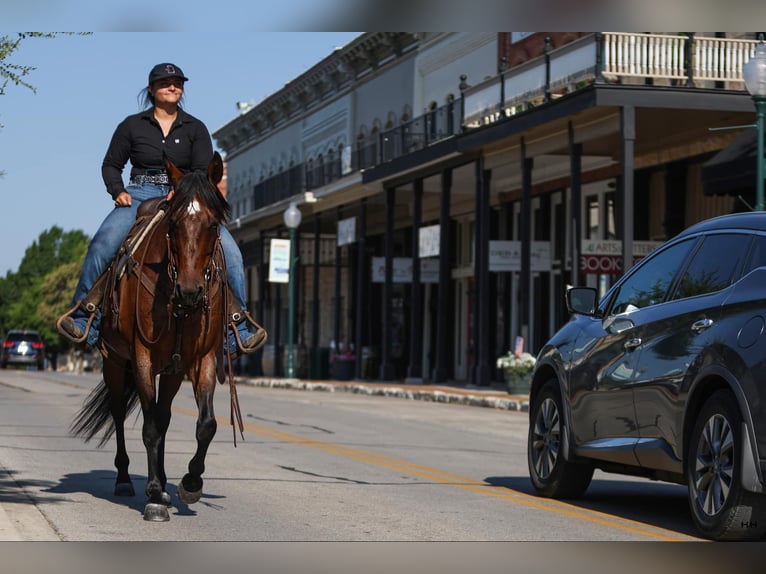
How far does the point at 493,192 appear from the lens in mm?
43875

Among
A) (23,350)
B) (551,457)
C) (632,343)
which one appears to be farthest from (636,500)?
(23,350)

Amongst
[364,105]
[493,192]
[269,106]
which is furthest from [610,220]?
[269,106]

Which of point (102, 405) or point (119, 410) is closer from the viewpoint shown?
point (119, 410)

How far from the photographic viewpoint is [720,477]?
876 centimetres

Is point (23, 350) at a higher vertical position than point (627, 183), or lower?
lower

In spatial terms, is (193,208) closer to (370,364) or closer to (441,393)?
(441,393)

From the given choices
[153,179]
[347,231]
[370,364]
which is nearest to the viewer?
[153,179]

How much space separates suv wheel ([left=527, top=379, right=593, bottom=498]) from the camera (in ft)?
37.6

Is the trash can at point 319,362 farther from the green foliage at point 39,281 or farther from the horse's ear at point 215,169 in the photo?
the green foliage at point 39,281

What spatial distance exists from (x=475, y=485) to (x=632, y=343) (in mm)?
3206

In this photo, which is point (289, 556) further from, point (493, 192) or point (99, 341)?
point (493, 192)

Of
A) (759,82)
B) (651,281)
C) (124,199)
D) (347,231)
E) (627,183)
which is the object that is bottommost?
(651,281)

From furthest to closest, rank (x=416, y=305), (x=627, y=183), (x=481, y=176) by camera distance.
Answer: (x=416, y=305), (x=481, y=176), (x=627, y=183)

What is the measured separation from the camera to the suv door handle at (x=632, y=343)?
1010 cm
